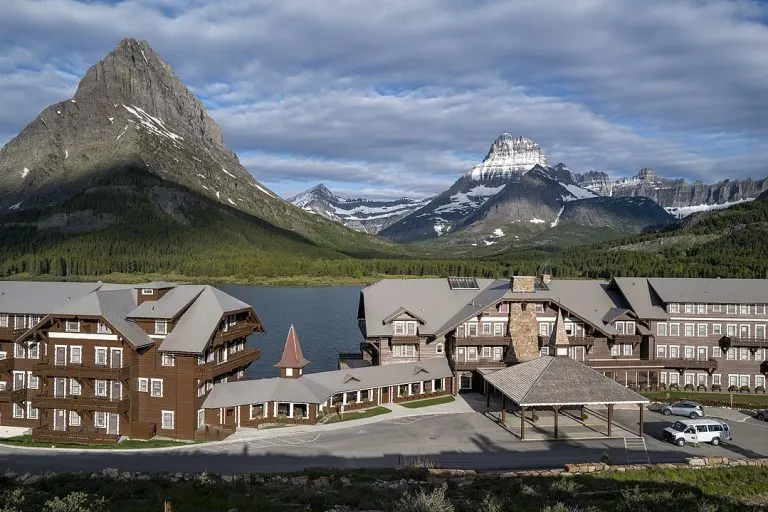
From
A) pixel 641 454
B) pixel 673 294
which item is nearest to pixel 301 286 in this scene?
pixel 673 294

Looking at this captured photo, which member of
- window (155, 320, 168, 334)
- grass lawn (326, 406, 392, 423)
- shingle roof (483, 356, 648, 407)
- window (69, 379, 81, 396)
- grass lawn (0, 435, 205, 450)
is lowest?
grass lawn (0, 435, 205, 450)

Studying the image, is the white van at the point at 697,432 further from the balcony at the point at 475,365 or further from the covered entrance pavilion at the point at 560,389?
the balcony at the point at 475,365

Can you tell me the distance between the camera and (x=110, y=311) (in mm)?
47438

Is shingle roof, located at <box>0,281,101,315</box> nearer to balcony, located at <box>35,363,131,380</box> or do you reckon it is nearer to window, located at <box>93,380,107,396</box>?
Answer: balcony, located at <box>35,363,131,380</box>

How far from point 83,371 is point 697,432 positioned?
4228 centimetres

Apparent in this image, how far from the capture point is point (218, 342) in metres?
49.5

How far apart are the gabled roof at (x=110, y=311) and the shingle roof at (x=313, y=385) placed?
674 centimetres

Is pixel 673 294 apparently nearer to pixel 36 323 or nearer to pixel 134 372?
pixel 134 372

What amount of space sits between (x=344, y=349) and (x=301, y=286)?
110091mm

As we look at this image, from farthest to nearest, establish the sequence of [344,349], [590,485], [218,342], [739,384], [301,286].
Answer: [301,286]
[344,349]
[739,384]
[218,342]
[590,485]

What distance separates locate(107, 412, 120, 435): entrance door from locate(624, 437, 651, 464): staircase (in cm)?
3440

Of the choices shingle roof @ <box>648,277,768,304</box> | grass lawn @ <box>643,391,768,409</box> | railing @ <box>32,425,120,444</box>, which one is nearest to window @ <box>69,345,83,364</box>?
railing @ <box>32,425,120,444</box>

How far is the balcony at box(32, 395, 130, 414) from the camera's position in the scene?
45.9m

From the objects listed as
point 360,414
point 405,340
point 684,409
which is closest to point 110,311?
point 360,414
